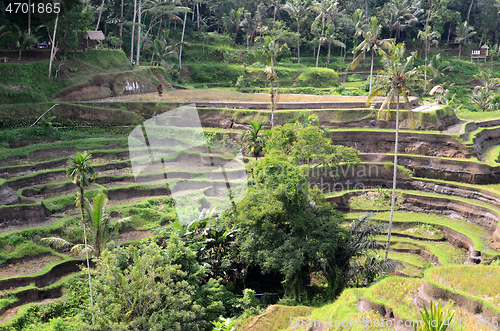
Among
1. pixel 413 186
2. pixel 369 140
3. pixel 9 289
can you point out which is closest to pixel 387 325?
pixel 9 289

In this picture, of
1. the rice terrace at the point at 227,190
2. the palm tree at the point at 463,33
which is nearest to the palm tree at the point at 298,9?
the rice terrace at the point at 227,190

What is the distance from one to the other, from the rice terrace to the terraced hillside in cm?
10

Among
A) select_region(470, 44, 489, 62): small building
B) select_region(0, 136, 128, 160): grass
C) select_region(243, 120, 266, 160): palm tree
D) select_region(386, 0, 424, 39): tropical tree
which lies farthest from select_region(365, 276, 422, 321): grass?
select_region(470, 44, 489, 62): small building

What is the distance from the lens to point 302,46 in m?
66.6

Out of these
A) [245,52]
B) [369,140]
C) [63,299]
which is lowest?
[63,299]

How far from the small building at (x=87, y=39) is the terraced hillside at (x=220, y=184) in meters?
10.4

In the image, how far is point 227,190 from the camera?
2631 cm

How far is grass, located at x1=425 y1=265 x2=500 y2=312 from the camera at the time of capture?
40.8 ft

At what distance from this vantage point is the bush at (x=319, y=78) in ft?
180

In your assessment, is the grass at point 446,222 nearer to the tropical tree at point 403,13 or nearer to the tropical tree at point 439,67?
the tropical tree at point 439,67

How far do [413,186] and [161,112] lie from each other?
22.6 metres

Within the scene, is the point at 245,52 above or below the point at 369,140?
above

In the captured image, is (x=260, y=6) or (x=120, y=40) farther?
(x=260, y=6)

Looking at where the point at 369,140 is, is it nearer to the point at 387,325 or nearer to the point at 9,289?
the point at 387,325
